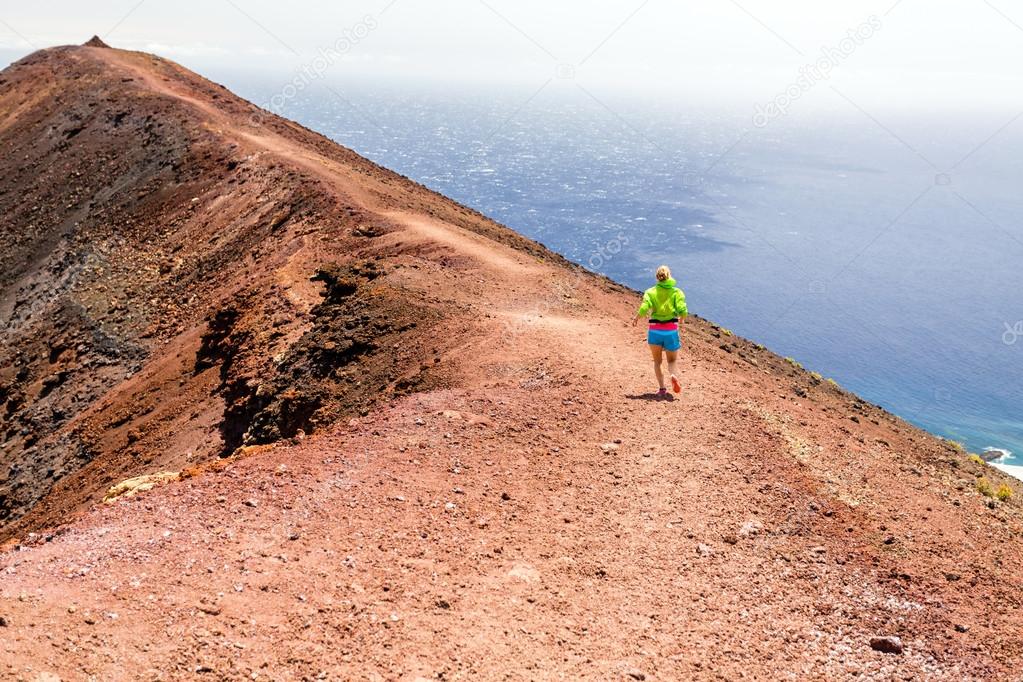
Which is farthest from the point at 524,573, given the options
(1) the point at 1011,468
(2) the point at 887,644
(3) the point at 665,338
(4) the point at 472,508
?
(1) the point at 1011,468

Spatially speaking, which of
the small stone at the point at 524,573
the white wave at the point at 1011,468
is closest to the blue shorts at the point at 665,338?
the small stone at the point at 524,573

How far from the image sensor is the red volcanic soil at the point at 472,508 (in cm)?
841

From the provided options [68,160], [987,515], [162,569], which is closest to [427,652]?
[162,569]

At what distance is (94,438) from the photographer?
74.5ft

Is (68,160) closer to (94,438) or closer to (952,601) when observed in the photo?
(94,438)

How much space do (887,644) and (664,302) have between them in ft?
24.8

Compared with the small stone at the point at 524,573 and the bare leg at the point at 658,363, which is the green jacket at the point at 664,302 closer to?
the bare leg at the point at 658,363

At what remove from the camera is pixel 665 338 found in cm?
1483

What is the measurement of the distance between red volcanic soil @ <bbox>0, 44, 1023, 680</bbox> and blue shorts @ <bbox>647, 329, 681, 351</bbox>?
992mm

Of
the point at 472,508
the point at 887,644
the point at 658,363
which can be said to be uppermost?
the point at 658,363

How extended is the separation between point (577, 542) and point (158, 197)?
34498 mm

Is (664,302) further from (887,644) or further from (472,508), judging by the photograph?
(887,644)

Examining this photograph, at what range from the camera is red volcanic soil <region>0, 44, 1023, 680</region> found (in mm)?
8406

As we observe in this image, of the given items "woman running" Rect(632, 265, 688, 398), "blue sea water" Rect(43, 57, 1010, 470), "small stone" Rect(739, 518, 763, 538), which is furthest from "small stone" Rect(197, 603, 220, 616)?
"blue sea water" Rect(43, 57, 1010, 470)
